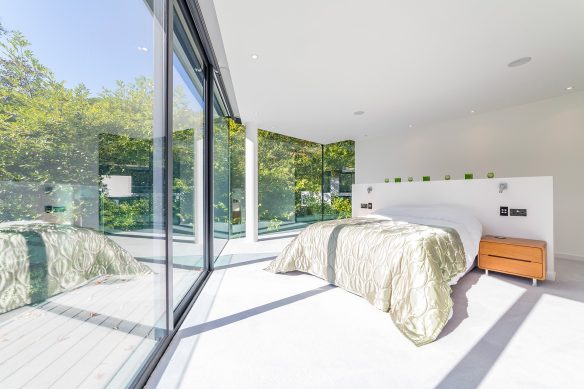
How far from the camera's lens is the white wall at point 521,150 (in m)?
3.74

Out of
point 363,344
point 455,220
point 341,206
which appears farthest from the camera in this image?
point 341,206

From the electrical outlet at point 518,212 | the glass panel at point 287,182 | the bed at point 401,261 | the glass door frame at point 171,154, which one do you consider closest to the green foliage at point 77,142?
the glass door frame at point 171,154

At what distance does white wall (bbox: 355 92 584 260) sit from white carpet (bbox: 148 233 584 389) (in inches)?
72.2

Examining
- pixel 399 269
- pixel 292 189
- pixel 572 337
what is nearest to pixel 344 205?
pixel 292 189

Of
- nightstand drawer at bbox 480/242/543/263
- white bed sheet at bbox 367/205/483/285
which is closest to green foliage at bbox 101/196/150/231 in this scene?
white bed sheet at bbox 367/205/483/285

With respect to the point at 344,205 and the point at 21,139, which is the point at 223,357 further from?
the point at 344,205

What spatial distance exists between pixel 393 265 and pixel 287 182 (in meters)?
4.06

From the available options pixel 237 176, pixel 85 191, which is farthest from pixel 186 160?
pixel 237 176

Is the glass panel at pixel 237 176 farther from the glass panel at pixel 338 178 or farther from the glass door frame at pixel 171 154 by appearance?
the glass panel at pixel 338 178

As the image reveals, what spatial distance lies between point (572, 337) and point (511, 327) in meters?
0.34

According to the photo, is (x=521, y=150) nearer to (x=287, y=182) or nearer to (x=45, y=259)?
(x=287, y=182)

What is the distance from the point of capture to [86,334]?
1.04 metres

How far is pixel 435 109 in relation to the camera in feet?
13.8

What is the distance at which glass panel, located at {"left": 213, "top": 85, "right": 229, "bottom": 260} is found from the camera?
12.9ft
